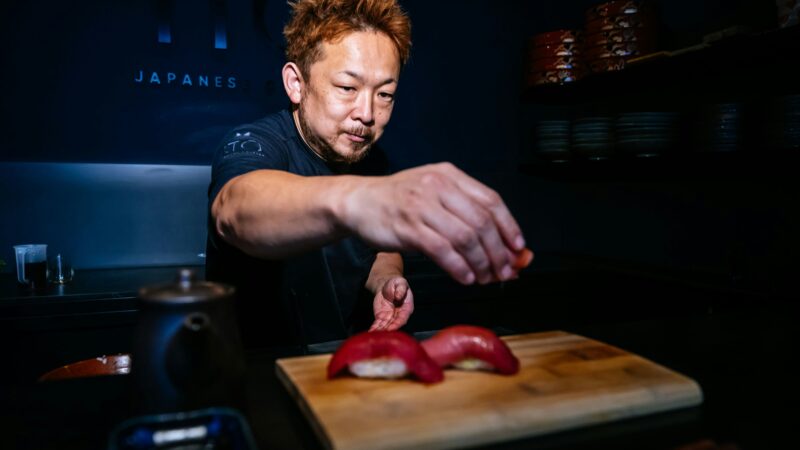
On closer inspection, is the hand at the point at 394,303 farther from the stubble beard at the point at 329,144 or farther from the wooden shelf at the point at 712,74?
the wooden shelf at the point at 712,74

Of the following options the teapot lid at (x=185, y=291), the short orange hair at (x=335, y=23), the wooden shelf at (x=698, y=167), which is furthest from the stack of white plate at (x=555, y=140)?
the teapot lid at (x=185, y=291)

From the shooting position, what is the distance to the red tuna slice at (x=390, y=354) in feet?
3.02

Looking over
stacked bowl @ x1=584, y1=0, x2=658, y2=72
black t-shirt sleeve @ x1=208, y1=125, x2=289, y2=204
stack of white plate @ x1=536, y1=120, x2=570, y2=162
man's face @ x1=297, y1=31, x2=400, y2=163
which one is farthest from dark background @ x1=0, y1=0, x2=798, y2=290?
black t-shirt sleeve @ x1=208, y1=125, x2=289, y2=204

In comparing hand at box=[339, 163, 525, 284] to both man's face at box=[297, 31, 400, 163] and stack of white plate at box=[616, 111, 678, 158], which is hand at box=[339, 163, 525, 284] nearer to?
man's face at box=[297, 31, 400, 163]

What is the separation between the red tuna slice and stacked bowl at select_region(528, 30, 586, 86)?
6.95ft

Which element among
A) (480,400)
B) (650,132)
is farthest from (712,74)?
(480,400)

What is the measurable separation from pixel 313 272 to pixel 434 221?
101cm

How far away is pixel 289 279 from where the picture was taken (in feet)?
5.83

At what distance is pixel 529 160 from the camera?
11.5ft

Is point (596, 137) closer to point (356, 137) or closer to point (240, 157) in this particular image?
point (356, 137)

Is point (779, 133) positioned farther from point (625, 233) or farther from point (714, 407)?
point (714, 407)

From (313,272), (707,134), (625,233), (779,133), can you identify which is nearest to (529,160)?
(625,233)

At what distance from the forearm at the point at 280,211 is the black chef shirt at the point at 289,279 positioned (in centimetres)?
37

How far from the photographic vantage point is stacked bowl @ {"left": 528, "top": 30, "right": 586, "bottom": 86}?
8.90 feet
